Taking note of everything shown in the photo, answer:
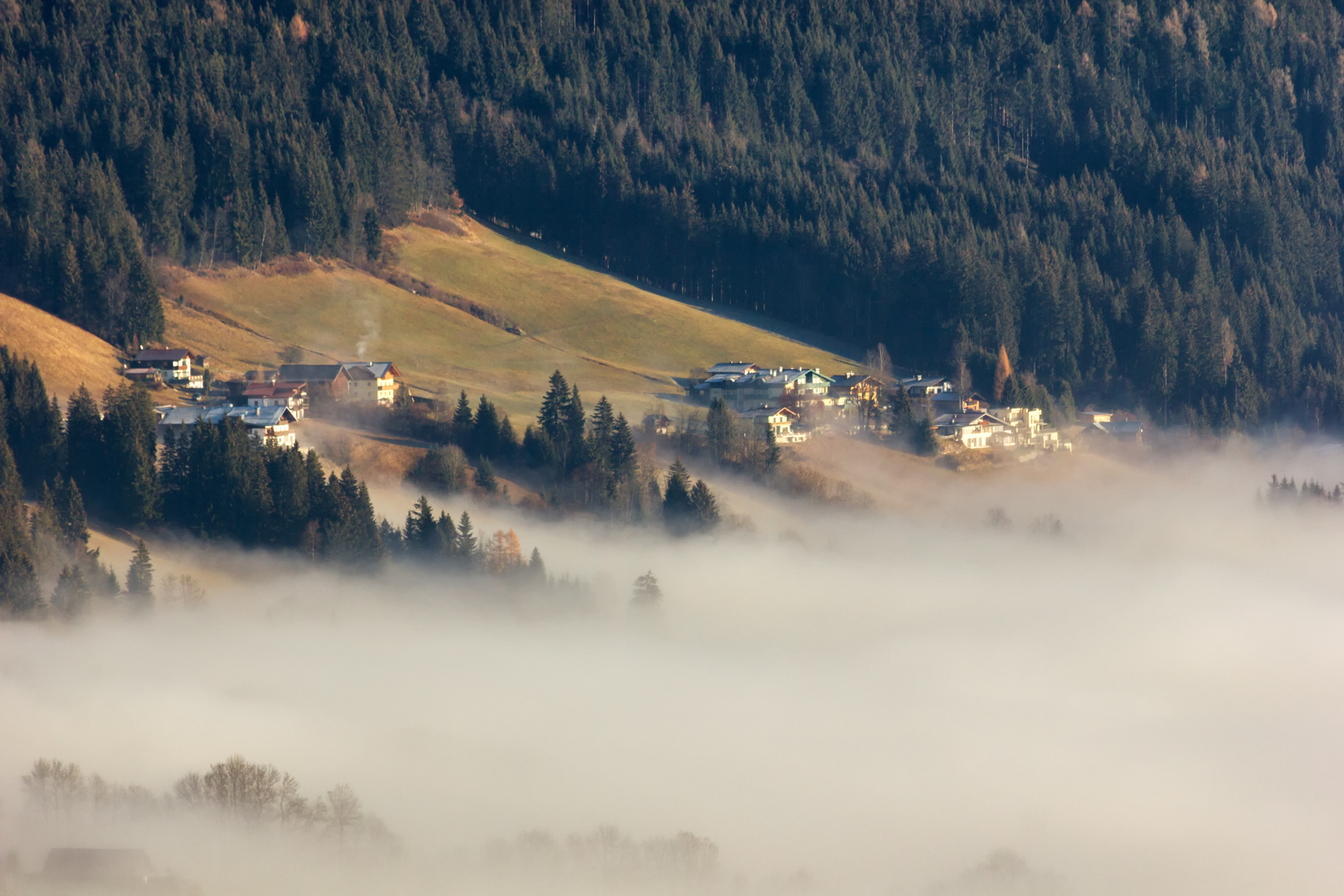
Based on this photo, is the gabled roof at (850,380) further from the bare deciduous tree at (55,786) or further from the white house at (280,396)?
the bare deciduous tree at (55,786)

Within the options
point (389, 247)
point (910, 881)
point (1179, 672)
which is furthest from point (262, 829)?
point (389, 247)

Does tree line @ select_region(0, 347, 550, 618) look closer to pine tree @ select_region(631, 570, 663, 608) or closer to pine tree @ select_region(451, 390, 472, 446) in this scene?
pine tree @ select_region(631, 570, 663, 608)

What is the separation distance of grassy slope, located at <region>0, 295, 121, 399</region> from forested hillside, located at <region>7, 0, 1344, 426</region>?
270cm

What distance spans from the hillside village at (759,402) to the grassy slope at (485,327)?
4147mm

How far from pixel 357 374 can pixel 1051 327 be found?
197ft

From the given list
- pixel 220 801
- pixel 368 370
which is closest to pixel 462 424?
pixel 368 370

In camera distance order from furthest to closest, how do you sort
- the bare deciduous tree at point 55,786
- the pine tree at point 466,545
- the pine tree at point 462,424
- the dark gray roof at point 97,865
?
the pine tree at point 462,424 < the pine tree at point 466,545 < the bare deciduous tree at point 55,786 < the dark gray roof at point 97,865

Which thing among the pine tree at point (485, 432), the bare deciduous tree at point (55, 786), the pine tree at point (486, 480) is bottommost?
the bare deciduous tree at point (55, 786)

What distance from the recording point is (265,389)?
96875 millimetres

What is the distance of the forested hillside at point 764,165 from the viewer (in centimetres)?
12562

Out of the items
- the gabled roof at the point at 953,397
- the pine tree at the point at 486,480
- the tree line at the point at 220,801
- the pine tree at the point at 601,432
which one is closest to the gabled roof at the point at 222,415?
the pine tree at the point at 486,480

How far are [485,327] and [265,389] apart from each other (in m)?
28.8

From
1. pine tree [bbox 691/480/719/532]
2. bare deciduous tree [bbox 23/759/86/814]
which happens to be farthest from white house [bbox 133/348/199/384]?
bare deciduous tree [bbox 23/759/86/814]

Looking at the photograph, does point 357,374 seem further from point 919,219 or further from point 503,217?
point 919,219
